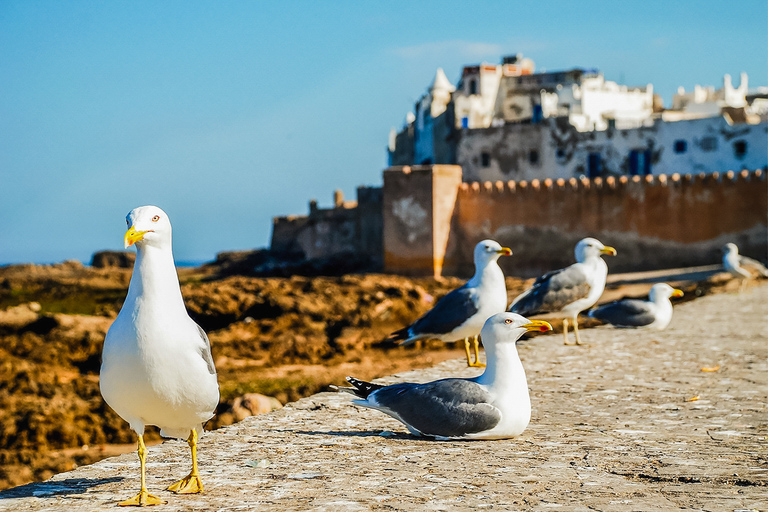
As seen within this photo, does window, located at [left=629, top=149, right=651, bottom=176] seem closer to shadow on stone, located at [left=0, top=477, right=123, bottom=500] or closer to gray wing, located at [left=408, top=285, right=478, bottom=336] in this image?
gray wing, located at [left=408, top=285, right=478, bottom=336]

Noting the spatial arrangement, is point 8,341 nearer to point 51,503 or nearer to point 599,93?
point 51,503

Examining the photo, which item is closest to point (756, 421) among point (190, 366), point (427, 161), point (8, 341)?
point (190, 366)

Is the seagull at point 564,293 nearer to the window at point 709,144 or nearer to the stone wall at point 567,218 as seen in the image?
the stone wall at point 567,218

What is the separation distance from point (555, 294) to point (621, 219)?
733 inches

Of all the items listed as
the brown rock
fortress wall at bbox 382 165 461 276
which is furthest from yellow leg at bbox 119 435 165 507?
fortress wall at bbox 382 165 461 276

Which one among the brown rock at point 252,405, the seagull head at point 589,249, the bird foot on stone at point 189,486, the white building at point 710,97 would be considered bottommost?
the brown rock at point 252,405

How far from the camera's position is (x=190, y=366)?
393 centimetres

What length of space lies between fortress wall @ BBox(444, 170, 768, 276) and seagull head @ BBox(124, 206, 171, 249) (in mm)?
24004

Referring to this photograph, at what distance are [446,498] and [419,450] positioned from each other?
1052 mm

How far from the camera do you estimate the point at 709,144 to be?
38938 millimetres

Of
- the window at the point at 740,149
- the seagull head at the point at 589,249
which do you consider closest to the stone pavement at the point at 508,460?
the seagull head at the point at 589,249

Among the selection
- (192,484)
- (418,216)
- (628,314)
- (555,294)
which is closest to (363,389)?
(192,484)

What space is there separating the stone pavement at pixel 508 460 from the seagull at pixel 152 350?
1.38 ft

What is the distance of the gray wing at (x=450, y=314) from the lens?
24.5ft
